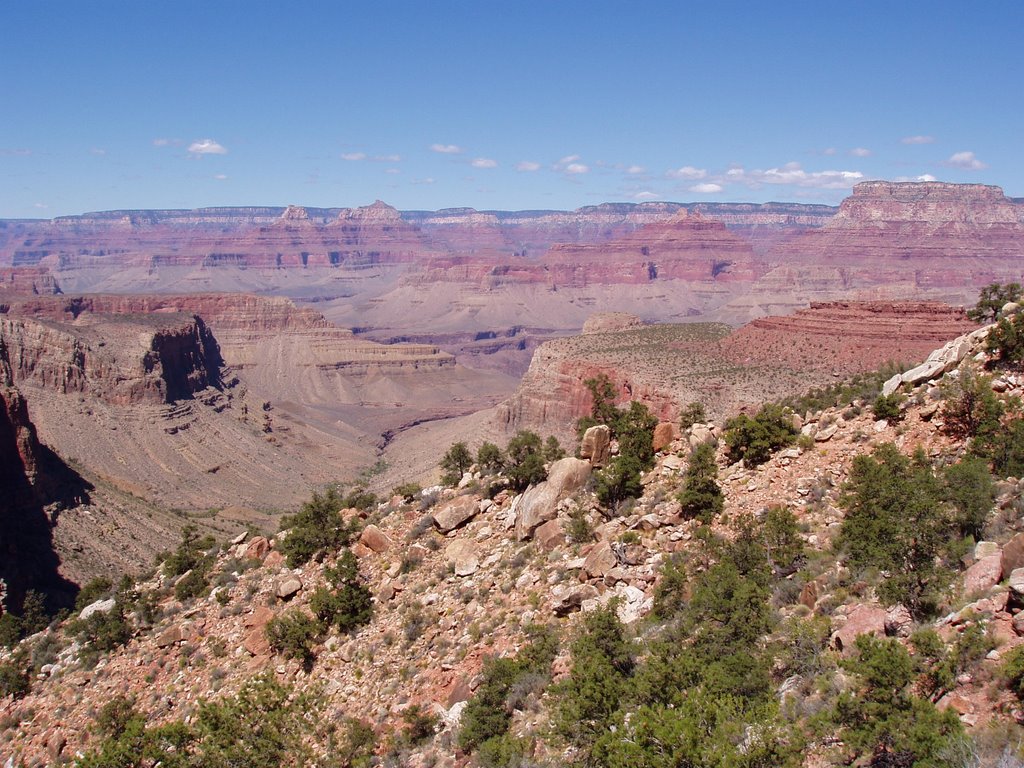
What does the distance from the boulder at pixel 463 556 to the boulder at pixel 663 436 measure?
654cm

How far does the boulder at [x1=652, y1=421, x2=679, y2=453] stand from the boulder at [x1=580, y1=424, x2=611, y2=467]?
1471 mm

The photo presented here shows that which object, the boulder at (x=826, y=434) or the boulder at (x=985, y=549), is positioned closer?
the boulder at (x=985, y=549)

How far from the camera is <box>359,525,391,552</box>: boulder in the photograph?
23856mm

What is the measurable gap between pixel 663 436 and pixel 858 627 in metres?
11.9

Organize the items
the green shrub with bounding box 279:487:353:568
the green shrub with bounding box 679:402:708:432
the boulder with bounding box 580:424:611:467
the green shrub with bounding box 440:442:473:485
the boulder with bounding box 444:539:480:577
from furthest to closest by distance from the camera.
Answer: the green shrub with bounding box 440:442:473:485
the green shrub with bounding box 679:402:708:432
the boulder with bounding box 580:424:611:467
the green shrub with bounding box 279:487:353:568
the boulder with bounding box 444:539:480:577

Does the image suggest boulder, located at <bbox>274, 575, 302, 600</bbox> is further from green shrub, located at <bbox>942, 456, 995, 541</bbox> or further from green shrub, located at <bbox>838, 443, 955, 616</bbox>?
green shrub, located at <bbox>942, 456, 995, 541</bbox>

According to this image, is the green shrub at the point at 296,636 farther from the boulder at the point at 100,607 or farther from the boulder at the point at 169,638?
the boulder at the point at 100,607

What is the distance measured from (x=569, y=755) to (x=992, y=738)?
21.2 feet

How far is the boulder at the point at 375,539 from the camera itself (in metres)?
23.9

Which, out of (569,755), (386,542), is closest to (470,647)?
(569,755)

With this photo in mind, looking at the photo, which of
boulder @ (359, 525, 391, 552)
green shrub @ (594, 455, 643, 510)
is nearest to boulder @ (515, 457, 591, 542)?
green shrub @ (594, 455, 643, 510)

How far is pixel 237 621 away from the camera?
22.6 m

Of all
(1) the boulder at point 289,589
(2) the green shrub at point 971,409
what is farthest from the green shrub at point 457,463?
(2) the green shrub at point 971,409

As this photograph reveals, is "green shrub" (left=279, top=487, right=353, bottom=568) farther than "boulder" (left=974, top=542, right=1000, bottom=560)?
Yes
